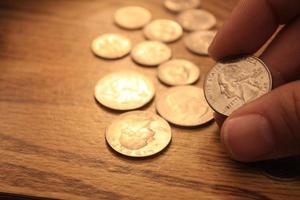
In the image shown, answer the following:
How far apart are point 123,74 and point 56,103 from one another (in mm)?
166

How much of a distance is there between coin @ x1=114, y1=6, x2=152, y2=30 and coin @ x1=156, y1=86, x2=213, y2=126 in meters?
0.28

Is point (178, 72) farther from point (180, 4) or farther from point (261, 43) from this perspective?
point (180, 4)

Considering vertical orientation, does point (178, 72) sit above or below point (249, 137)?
below

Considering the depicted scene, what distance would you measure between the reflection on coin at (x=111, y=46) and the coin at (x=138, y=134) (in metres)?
0.21

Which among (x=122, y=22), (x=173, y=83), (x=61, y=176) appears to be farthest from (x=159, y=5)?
(x=61, y=176)

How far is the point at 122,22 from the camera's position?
106cm

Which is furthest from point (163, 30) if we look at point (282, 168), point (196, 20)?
point (282, 168)

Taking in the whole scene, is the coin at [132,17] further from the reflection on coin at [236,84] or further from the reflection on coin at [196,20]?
the reflection on coin at [236,84]

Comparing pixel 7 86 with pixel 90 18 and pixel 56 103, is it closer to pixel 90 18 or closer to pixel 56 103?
pixel 56 103

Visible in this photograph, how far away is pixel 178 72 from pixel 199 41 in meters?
0.13

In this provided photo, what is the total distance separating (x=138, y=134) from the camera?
0.75m

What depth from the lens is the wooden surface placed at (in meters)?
0.65

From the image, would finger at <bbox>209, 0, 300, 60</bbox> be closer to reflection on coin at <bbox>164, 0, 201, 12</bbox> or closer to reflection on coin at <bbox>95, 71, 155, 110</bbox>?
reflection on coin at <bbox>95, 71, 155, 110</bbox>

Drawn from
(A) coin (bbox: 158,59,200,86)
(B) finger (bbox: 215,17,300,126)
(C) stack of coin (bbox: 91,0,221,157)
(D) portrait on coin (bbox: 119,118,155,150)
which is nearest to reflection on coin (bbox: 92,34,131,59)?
(C) stack of coin (bbox: 91,0,221,157)
